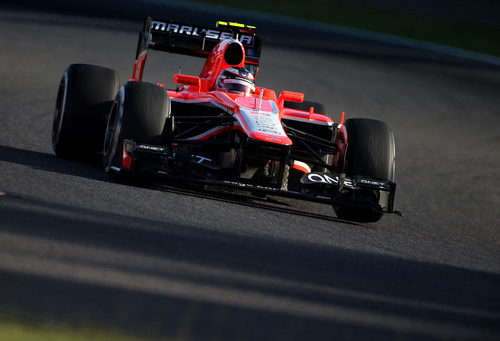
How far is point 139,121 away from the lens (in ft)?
25.1

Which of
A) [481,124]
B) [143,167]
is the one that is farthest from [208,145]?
[481,124]

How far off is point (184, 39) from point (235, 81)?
129 cm

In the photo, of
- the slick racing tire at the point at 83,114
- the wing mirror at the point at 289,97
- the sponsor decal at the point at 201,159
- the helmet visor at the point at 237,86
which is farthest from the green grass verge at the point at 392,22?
the sponsor decal at the point at 201,159

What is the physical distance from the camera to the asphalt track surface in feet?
13.5

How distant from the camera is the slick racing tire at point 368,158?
25.7ft

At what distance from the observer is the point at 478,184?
11102mm

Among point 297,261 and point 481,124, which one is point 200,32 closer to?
point 297,261

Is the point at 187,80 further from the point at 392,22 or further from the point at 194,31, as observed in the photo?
the point at 392,22

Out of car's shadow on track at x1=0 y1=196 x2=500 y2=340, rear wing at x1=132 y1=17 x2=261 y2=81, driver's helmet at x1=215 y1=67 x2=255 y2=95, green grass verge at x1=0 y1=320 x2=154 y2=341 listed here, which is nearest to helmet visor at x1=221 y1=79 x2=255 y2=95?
driver's helmet at x1=215 y1=67 x2=255 y2=95

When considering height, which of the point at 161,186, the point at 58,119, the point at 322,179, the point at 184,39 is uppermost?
the point at 184,39

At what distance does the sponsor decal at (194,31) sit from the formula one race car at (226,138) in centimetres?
49

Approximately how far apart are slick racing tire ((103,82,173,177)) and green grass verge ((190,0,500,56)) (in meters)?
20.2

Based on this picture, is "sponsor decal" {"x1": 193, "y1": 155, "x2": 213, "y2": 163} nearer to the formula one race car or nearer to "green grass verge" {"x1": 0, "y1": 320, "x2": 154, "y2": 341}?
the formula one race car

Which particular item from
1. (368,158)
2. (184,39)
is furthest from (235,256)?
(184,39)
